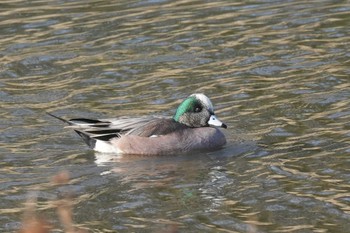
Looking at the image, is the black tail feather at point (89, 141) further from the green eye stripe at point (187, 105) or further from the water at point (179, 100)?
the green eye stripe at point (187, 105)

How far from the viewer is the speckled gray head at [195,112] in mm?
11172

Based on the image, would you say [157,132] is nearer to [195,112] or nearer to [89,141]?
[195,112]

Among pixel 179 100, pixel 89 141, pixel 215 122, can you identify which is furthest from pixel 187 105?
pixel 179 100

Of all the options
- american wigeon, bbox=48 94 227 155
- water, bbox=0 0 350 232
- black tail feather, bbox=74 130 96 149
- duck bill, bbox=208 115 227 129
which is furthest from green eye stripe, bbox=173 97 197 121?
black tail feather, bbox=74 130 96 149

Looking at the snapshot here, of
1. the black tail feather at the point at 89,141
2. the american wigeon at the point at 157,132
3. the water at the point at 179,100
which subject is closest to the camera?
the water at the point at 179,100

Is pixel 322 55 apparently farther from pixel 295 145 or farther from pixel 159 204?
pixel 159 204

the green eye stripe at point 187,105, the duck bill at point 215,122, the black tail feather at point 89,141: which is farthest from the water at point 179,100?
the green eye stripe at point 187,105

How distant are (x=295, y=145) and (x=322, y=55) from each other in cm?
313

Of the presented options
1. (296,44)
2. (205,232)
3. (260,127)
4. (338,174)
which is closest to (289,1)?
(296,44)

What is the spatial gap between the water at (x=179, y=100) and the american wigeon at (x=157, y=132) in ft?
0.46

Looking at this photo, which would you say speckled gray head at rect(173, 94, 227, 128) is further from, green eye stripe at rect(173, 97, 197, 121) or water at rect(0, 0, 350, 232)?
water at rect(0, 0, 350, 232)

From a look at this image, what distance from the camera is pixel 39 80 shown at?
1349 cm

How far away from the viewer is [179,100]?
1238cm

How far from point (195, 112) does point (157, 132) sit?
504mm
